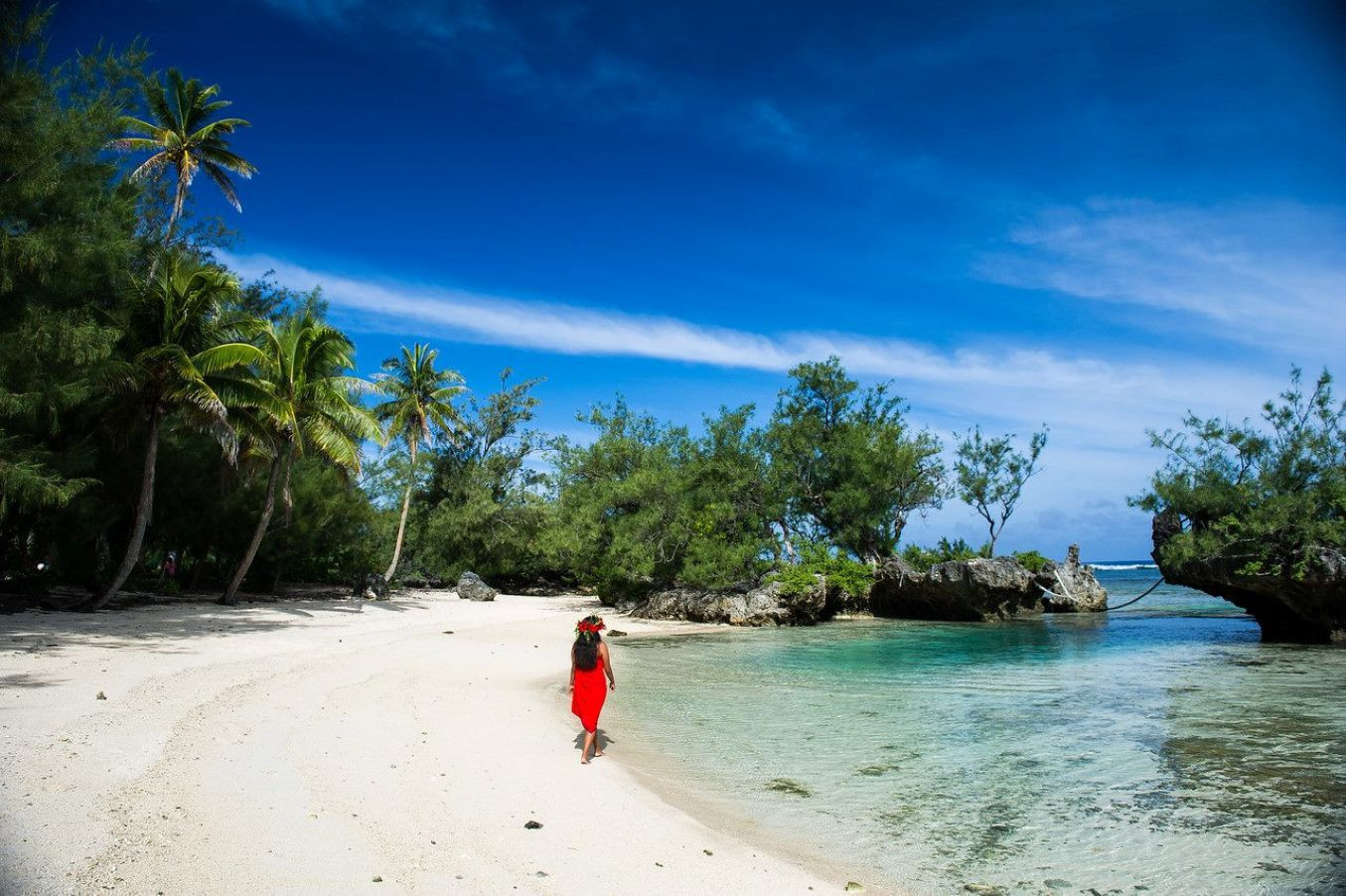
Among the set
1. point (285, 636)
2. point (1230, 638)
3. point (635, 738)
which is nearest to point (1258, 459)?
point (1230, 638)

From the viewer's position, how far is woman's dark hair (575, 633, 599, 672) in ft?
26.7

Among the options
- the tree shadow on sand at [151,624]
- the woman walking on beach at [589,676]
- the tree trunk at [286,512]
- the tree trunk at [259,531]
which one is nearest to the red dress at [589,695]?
the woman walking on beach at [589,676]

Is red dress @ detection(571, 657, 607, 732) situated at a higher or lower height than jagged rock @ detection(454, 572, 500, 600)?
higher

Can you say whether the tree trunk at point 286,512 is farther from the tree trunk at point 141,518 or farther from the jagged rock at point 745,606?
the jagged rock at point 745,606

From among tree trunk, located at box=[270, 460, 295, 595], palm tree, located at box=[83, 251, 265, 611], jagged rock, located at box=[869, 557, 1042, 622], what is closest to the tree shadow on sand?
palm tree, located at box=[83, 251, 265, 611]

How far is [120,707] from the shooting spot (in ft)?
25.1

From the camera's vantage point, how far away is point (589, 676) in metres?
8.09

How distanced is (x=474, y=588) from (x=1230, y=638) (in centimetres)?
3026

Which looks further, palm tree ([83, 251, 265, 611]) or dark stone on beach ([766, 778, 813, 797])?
palm tree ([83, 251, 265, 611])

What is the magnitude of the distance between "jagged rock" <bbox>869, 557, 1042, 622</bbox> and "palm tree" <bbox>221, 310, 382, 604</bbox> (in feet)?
74.7

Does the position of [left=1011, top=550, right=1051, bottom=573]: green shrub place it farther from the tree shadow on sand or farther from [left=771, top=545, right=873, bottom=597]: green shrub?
the tree shadow on sand

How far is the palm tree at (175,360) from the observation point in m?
16.0

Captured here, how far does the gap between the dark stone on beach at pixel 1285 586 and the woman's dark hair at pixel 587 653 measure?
22.4 meters

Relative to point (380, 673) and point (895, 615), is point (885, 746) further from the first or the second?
point (895, 615)
